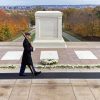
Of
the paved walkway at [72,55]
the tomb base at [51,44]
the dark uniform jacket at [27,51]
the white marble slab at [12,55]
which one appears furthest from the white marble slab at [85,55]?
the dark uniform jacket at [27,51]

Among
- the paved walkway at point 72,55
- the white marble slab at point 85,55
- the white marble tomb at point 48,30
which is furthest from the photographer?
the white marble tomb at point 48,30

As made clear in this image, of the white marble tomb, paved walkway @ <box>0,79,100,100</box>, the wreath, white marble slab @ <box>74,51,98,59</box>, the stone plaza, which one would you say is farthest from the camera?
the white marble tomb

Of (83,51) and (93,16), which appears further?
(93,16)

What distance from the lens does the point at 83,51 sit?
16875 millimetres

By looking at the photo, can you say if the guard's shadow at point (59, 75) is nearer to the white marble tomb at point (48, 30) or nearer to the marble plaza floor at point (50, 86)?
the marble plaza floor at point (50, 86)

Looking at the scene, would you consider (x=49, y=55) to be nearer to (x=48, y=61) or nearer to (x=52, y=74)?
(x=48, y=61)

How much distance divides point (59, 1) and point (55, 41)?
6199 millimetres

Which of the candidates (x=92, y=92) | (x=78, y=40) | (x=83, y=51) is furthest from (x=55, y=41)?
(x=92, y=92)

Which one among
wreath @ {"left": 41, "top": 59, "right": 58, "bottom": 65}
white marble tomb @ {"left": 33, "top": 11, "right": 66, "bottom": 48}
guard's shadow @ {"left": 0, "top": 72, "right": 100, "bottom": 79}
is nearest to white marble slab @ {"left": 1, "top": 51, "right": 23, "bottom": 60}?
white marble tomb @ {"left": 33, "top": 11, "right": 66, "bottom": 48}

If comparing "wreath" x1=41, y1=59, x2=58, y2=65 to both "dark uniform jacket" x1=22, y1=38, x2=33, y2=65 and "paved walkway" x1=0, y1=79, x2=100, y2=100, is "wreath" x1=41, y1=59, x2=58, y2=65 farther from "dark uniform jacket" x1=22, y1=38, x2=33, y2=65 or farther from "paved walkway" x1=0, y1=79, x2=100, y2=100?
"paved walkway" x1=0, y1=79, x2=100, y2=100

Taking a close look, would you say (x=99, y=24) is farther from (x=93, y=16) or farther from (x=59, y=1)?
(x=59, y=1)

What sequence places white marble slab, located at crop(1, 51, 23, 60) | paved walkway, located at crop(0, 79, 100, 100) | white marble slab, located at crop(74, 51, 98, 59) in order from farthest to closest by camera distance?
white marble slab, located at crop(74, 51, 98, 59), white marble slab, located at crop(1, 51, 23, 60), paved walkway, located at crop(0, 79, 100, 100)

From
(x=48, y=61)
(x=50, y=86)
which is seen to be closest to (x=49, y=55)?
(x=48, y=61)

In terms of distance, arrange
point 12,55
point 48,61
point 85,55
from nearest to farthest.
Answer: point 48,61, point 85,55, point 12,55
